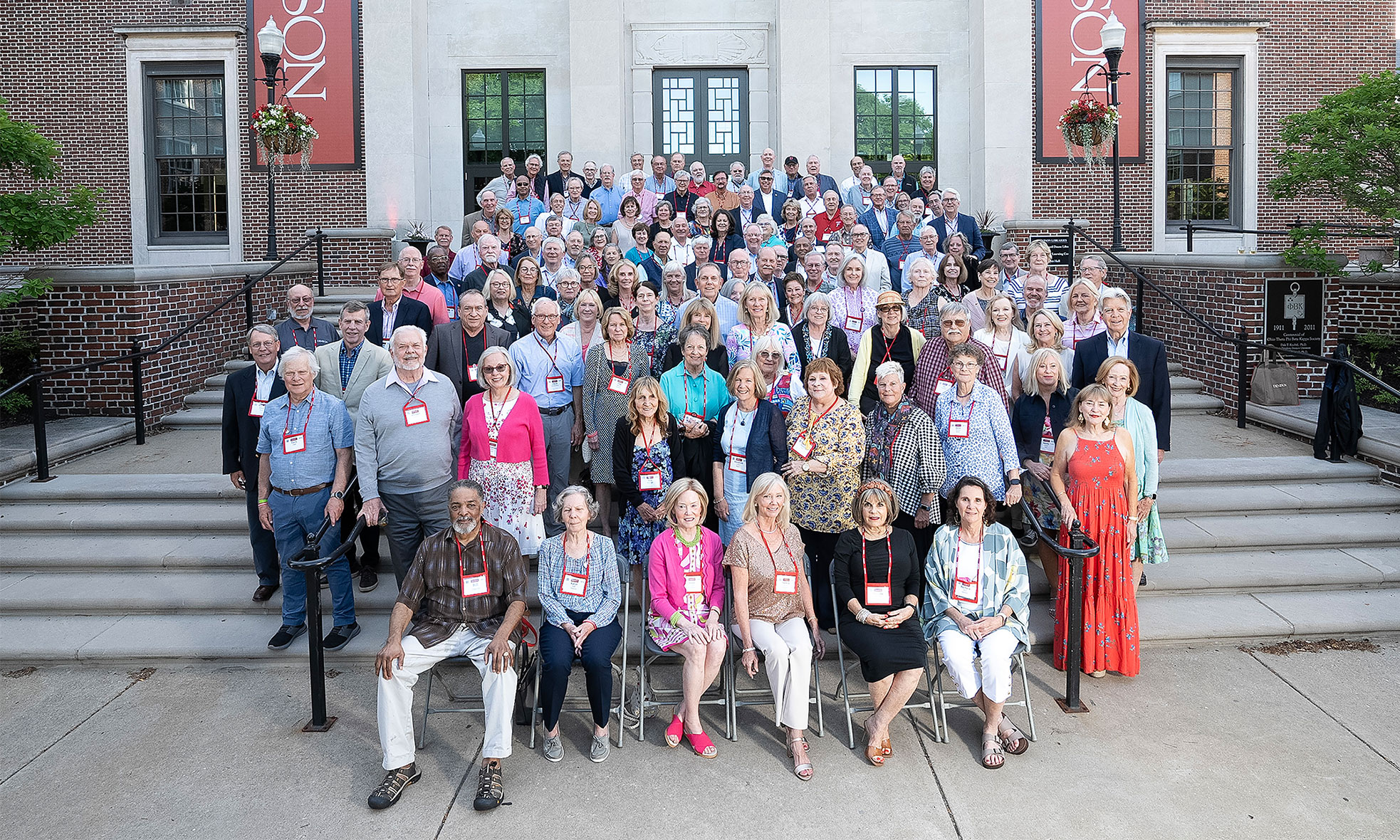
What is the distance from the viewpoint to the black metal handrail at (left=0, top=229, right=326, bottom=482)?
8.43 metres

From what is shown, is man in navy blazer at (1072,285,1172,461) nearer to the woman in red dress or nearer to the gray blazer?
the woman in red dress

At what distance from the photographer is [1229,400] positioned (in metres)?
10.2

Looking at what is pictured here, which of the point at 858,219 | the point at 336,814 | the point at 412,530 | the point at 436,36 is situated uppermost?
the point at 436,36

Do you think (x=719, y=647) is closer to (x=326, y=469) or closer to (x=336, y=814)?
(x=336, y=814)

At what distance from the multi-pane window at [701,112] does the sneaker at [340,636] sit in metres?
12.7

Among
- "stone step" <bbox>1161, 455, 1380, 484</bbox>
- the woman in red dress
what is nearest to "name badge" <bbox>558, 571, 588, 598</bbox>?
the woman in red dress

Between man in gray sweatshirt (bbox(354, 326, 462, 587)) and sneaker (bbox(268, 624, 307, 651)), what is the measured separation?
3.32ft

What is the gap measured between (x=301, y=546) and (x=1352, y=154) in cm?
1012

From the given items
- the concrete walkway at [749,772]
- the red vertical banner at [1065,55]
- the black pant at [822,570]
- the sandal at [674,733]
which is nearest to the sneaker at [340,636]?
the concrete walkway at [749,772]

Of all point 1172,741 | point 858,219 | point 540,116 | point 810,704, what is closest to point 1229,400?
point 858,219

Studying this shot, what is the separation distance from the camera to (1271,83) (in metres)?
17.5

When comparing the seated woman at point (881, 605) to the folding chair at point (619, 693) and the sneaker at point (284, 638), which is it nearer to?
the folding chair at point (619, 693)

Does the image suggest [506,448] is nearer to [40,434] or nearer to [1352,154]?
[40,434]

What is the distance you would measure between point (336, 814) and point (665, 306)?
415cm
